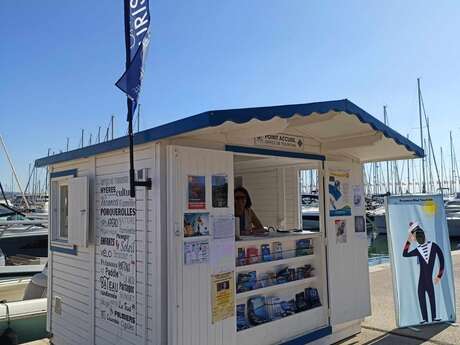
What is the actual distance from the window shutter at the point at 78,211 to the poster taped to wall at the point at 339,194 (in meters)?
2.78

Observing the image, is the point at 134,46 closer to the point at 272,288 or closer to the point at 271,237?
the point at 271,237

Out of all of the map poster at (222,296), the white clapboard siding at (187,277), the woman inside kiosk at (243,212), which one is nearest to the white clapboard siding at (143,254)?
the white clapboard siding at (187,277)

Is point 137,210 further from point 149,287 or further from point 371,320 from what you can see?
point 371,320

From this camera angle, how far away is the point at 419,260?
17.7ft

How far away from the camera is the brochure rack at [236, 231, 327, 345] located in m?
4.32

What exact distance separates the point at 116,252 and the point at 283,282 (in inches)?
73.4

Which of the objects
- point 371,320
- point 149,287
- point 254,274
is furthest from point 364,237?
point 149,287

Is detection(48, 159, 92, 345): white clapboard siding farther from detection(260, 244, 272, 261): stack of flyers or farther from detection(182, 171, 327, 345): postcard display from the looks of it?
detection(260, 244, 272, 261): stack of flyers

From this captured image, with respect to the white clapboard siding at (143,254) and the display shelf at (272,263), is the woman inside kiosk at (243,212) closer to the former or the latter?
the display shelf at (272,263)

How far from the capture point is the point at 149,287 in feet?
12.3

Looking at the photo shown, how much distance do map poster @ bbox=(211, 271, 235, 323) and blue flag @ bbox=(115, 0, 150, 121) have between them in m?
1.68

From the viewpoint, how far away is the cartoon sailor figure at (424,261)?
211 inches

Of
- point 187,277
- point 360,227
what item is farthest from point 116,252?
point 360,227

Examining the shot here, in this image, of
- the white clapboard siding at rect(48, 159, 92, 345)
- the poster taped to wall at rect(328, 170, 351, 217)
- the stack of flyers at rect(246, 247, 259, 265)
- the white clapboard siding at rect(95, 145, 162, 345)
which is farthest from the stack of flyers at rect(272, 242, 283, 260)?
the white clapboard siding at rect(48, 159, 92, 345)
